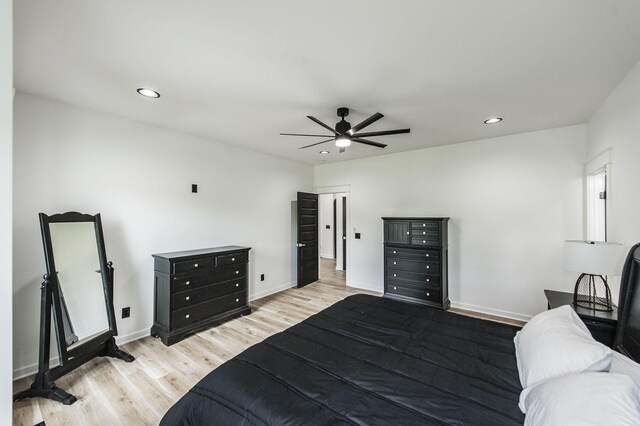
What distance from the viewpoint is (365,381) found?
1.39 metres

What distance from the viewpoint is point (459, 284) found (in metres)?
4.12

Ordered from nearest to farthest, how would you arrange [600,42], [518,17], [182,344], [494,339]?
[518,17], [600,42], [494,339], [182,344]

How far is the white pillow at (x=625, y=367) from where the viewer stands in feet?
3.63

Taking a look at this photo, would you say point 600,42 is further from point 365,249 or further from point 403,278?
point 365,249

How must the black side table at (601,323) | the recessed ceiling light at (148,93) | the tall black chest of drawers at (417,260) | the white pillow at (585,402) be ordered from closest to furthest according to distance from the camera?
the white pillow at (585,402), the black side table at (601,323), the recessed ceiling light at (148,93), the tall black chest of drawers at (417,260)

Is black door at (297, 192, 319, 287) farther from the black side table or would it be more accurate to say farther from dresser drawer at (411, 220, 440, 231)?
the black side table

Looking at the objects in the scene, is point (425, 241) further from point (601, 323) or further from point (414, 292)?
point (601, 323)

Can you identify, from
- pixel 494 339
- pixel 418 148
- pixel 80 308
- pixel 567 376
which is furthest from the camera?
pixel 418 148

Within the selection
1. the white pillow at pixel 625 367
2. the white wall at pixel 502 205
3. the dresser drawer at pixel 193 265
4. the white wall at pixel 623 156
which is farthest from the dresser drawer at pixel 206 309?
the white wall at pixel 623 156

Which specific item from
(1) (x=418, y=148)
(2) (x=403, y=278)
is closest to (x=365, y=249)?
(2) (x=403, y=278)

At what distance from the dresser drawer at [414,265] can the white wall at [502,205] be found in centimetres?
50

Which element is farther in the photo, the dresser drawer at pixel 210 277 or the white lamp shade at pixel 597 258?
the dresser drawer at pixel 210 277

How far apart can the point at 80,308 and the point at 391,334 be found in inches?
114

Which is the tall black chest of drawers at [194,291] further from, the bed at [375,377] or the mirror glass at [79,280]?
the bed at [375,377]
